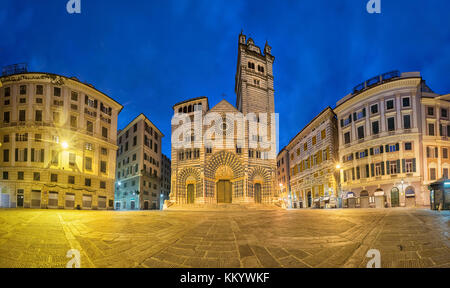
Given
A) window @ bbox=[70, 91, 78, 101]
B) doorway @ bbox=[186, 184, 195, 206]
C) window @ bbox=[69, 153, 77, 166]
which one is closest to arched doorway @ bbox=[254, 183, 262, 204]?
doorway @ bbox=[186, 184, 195, 206]

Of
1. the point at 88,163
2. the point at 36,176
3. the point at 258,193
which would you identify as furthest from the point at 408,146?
the point at 36,176

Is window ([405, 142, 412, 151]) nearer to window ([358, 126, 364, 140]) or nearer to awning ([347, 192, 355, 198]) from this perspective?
window ([358, 126, 364, 140])

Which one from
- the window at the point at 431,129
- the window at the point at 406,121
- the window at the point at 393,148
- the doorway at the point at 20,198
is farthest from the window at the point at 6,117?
the window at the point at 431,129

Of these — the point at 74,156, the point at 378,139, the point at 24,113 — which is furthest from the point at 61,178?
the point at 378,139

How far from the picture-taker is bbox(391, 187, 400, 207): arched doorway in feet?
95.9

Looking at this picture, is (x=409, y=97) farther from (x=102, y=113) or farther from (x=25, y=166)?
(x=25, y=166)

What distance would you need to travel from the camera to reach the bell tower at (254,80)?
37.5 meters

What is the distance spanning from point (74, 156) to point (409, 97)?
47.1 m

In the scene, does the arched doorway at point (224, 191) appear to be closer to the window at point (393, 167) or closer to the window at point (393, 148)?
the window at point (393, 167)

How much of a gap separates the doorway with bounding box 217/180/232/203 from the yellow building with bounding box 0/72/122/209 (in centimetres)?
1791

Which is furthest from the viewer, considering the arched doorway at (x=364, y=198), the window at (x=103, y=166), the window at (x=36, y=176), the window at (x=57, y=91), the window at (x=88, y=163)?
the window at (x=103, y=166)

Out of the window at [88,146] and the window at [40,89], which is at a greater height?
the window at [40,89]

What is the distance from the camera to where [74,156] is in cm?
3116

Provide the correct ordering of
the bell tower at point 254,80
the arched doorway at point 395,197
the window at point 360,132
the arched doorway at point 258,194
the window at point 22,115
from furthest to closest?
1. the bell tower at point 254,80
2. the arched doorway at point 258,194
3. the window at point 360,132
4. the window at point 22,115
5. the arched doorway at point 395,197
